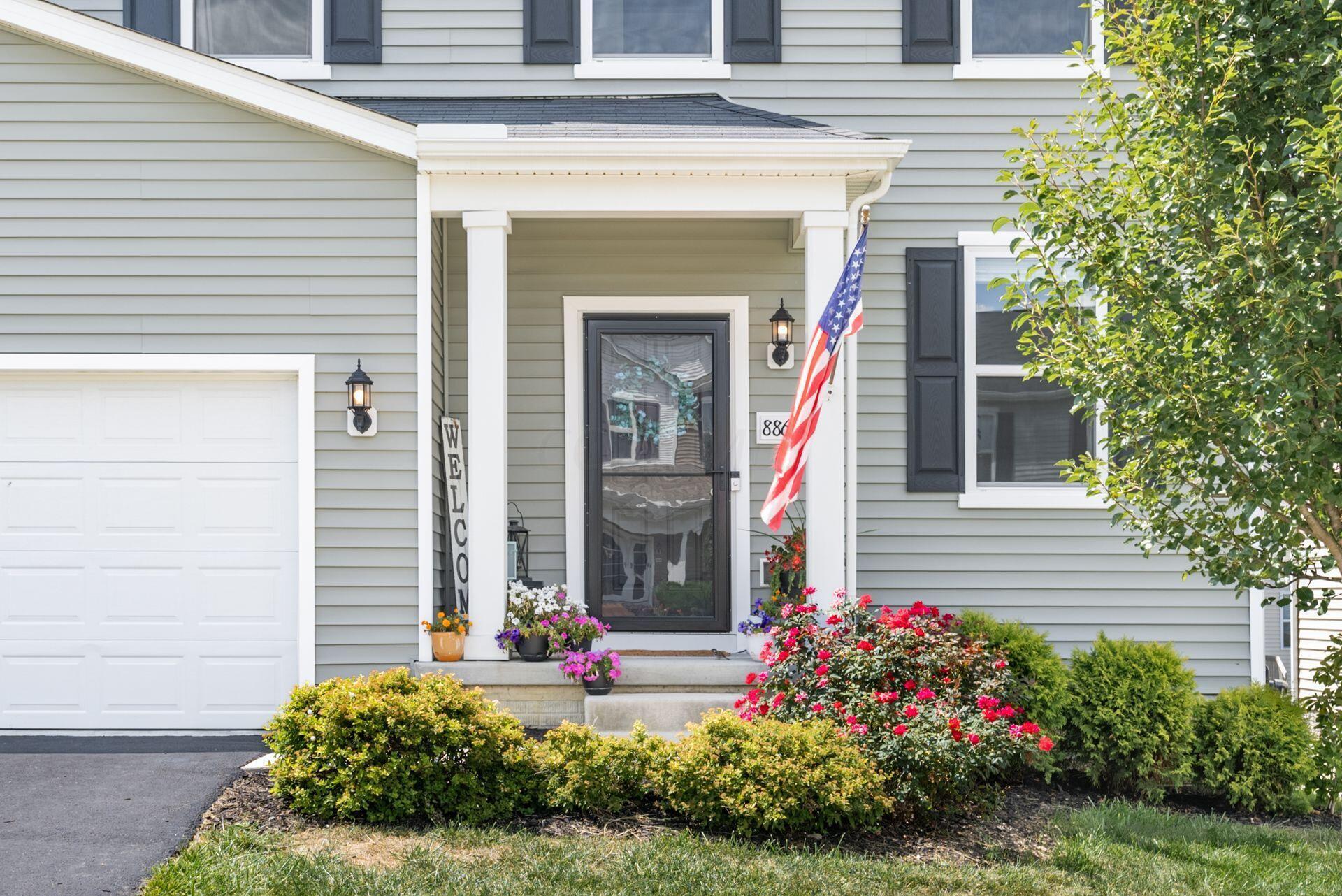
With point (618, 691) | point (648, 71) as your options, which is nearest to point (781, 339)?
point (648, 71)

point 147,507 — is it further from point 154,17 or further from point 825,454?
point 825,454

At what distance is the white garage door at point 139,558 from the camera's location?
6.21m

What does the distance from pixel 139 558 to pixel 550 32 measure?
13.1 ft

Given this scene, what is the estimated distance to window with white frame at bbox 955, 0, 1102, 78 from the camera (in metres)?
7.34

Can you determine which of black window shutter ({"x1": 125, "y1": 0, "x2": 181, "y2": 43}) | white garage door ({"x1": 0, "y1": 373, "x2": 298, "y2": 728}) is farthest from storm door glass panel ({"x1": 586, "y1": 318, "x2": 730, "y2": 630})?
black window shutter ({"x1": 125, "y1": 0, "x2": 181, "y2": 43})

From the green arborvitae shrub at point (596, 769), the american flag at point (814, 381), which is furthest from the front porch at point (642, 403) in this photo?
the green arborvitae shrub at point (596, 769)

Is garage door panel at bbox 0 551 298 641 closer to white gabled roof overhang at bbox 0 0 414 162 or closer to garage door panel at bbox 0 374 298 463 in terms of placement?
garage door panel at bbox 0 374 298 463

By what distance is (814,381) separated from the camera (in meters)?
5.57

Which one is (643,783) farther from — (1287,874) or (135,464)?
(135,464)

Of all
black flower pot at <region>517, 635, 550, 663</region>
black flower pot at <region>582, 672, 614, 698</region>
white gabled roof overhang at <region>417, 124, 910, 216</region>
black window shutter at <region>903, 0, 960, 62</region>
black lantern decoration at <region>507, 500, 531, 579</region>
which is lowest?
black flower pot at <region>582, 672, 614, 698</region>

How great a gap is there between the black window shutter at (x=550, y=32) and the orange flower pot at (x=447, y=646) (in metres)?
3.66

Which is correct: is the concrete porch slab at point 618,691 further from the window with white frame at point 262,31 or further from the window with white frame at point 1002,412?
the window with white frame at point 262,31

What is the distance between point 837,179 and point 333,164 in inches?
105

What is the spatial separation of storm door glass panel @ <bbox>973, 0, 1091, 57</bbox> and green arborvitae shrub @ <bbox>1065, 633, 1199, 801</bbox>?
375 centimetres
